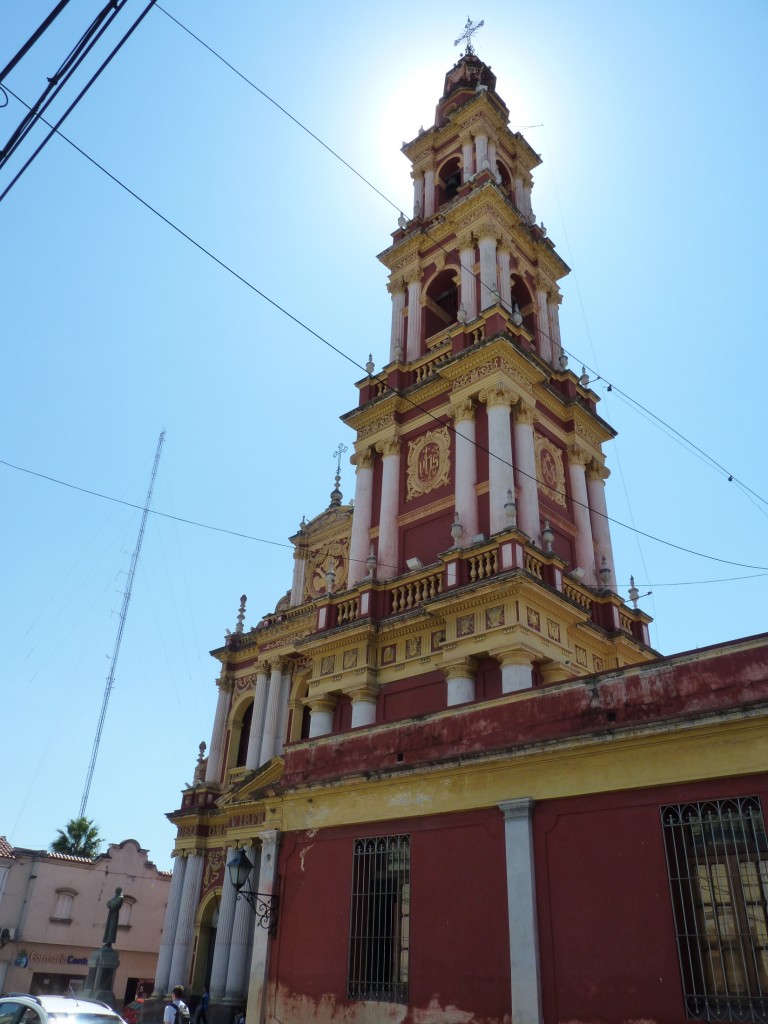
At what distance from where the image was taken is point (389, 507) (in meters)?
18.7

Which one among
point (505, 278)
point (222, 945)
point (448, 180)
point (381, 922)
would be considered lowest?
point (381, 922)

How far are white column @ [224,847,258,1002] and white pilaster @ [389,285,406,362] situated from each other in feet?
49.1

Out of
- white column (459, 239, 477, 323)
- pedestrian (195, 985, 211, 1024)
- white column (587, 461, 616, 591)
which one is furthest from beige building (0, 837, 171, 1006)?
white column (459, 239, 477, 323)

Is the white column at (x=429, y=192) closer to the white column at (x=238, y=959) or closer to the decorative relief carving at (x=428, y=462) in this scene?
the decorative relief carving at (x=428, y=462)

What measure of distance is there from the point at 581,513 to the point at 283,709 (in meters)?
13.4

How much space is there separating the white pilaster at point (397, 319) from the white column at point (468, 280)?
82.7 inches

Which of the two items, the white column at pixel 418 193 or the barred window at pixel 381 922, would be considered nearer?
the barred window at pixel 381 922

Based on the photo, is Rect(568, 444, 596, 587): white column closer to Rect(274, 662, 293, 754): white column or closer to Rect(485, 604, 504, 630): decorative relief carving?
Rect(485, 604, 504, 630): decorative relief carving

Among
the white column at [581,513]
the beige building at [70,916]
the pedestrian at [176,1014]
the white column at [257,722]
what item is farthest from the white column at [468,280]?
the beige building at [70,916]

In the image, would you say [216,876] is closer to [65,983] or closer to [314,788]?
[65,983]

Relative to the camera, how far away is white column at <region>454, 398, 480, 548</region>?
1658 cm

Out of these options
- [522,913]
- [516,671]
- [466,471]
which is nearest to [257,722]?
[466,471]

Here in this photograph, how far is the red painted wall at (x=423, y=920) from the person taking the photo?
858cm

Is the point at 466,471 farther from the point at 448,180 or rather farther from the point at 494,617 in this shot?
the point at 448,180
